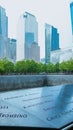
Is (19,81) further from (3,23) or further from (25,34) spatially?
(25,34)

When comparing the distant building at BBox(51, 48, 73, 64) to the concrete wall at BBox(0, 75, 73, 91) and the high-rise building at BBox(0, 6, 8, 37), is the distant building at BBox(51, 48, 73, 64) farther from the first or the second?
the concrete wall at BBox(0, 75, 73, 91)

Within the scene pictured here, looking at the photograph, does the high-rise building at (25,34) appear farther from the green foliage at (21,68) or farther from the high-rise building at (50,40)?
the green foliage at (21,68)

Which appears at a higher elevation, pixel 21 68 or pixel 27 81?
pixel 21 68

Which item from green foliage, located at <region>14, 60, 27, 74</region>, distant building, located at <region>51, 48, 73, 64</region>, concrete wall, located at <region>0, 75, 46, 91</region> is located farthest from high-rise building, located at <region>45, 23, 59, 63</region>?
concrete wall, located at <region>0, 75, 46, 91</region>

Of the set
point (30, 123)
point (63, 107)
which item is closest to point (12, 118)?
point (30, 123)

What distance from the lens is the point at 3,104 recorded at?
12.2 ft

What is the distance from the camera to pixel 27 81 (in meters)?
26.9

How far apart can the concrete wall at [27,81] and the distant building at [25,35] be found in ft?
244

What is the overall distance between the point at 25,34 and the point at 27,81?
8732cm

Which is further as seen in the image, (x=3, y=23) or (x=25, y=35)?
(x=25, y=35)

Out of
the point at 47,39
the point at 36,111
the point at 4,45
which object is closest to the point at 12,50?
the point at 4,45

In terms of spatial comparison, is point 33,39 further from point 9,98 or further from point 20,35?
point 9,98

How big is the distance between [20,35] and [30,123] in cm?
10966

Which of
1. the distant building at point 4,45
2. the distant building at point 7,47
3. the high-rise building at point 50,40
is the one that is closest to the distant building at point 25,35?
the distant building at point 7,47
